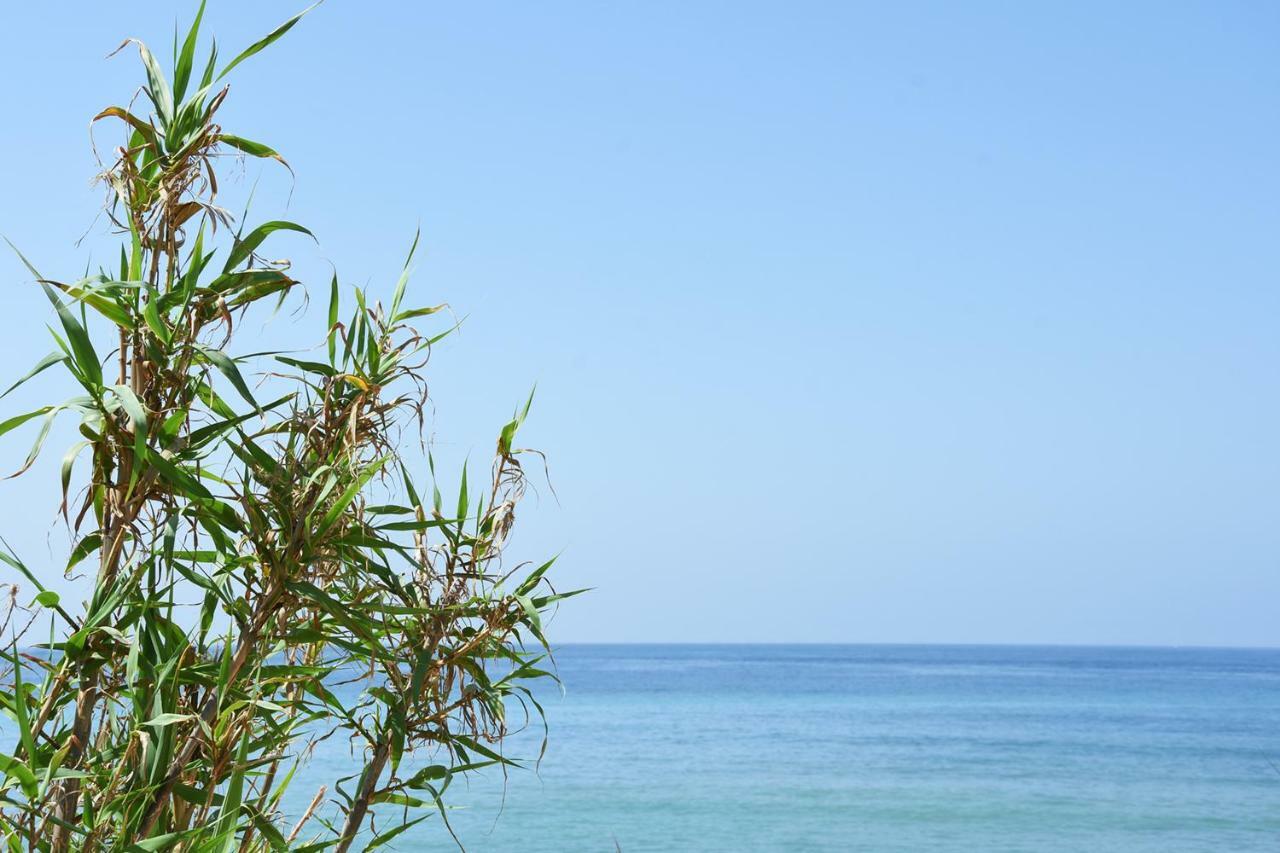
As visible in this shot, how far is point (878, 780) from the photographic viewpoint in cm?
2120

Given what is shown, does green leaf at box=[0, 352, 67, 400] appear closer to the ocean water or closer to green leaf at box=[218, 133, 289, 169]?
green leaf at box=[218, 133, 289, 169]

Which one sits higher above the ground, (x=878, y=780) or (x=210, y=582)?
(x=210, y=582)

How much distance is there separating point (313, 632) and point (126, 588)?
0.34 m

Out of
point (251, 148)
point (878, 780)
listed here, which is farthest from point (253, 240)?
point (878, 780)

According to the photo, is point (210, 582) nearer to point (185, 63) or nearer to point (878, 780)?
point (185, 63)

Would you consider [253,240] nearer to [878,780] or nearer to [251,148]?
[251,148]

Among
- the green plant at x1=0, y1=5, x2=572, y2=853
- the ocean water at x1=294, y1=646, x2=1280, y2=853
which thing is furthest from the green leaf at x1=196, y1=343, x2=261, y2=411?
the ocean water at x1=294, y1=646, x2=1280, y2=853

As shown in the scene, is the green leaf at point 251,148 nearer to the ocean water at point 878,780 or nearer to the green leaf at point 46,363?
the green leaf at point 46,363

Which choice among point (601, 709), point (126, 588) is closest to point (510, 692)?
point (126, 588)

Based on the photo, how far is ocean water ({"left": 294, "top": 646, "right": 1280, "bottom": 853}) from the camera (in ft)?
50.0

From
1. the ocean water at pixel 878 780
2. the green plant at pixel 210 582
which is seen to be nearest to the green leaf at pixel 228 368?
the green plant at pixel 210 582

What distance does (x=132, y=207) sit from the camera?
2043mm

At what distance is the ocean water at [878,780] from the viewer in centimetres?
1523

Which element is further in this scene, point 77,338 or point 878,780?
point 878,780
